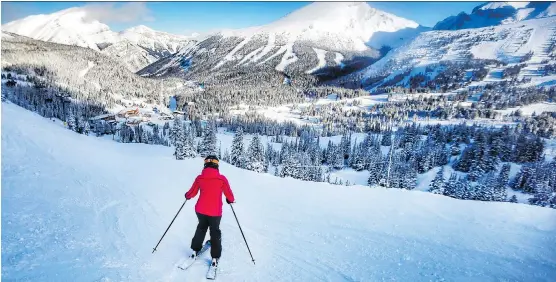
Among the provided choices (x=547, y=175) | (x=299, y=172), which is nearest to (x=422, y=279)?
(x=299, y=172)

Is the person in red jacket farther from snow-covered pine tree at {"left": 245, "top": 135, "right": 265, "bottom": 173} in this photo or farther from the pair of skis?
snow-covered pine tree at {"left": 245, "top": 135, "right": 265, "bottom": 173}

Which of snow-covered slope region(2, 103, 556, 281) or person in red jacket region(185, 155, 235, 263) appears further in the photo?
person in red jacket region(185, 155, 235, 263)

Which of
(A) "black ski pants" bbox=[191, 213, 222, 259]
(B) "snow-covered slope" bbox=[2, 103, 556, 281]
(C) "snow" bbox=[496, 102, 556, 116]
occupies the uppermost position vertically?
(C) "snow" bbox=[496, 102, 556, 116]

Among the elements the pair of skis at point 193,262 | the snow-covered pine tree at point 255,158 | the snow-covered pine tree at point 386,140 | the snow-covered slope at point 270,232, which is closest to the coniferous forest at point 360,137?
the snow-covered pine tree at point 255,158

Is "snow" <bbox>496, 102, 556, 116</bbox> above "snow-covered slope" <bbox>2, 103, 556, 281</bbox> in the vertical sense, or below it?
above

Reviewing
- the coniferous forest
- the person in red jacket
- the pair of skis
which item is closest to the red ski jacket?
the person in red jacket

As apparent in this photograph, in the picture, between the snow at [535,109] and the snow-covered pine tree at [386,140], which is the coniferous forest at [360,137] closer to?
the snow-covered pine tree at [386,140]

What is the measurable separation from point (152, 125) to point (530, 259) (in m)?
157

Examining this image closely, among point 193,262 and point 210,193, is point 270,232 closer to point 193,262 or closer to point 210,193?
point 193,262

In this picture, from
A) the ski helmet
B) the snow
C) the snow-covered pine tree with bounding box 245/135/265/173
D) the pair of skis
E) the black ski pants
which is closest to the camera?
the pair of skis

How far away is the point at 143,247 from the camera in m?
8.69

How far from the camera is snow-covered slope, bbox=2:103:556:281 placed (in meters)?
7.85

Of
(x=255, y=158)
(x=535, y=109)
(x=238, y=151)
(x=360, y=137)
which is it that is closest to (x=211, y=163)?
(x=255, y=158)

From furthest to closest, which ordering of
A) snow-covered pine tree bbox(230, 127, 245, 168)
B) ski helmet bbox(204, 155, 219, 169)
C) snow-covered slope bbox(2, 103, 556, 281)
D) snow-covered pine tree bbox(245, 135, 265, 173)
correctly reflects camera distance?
snow-covered pine tree bbox(230, 127, 245, 168) < snow-covered pine tree bbox(245, 135, 265, 173) < ski helmet bbox(204, 155, 219, 169) < snow-covered slope bbox(2, 103, 556, 281)
